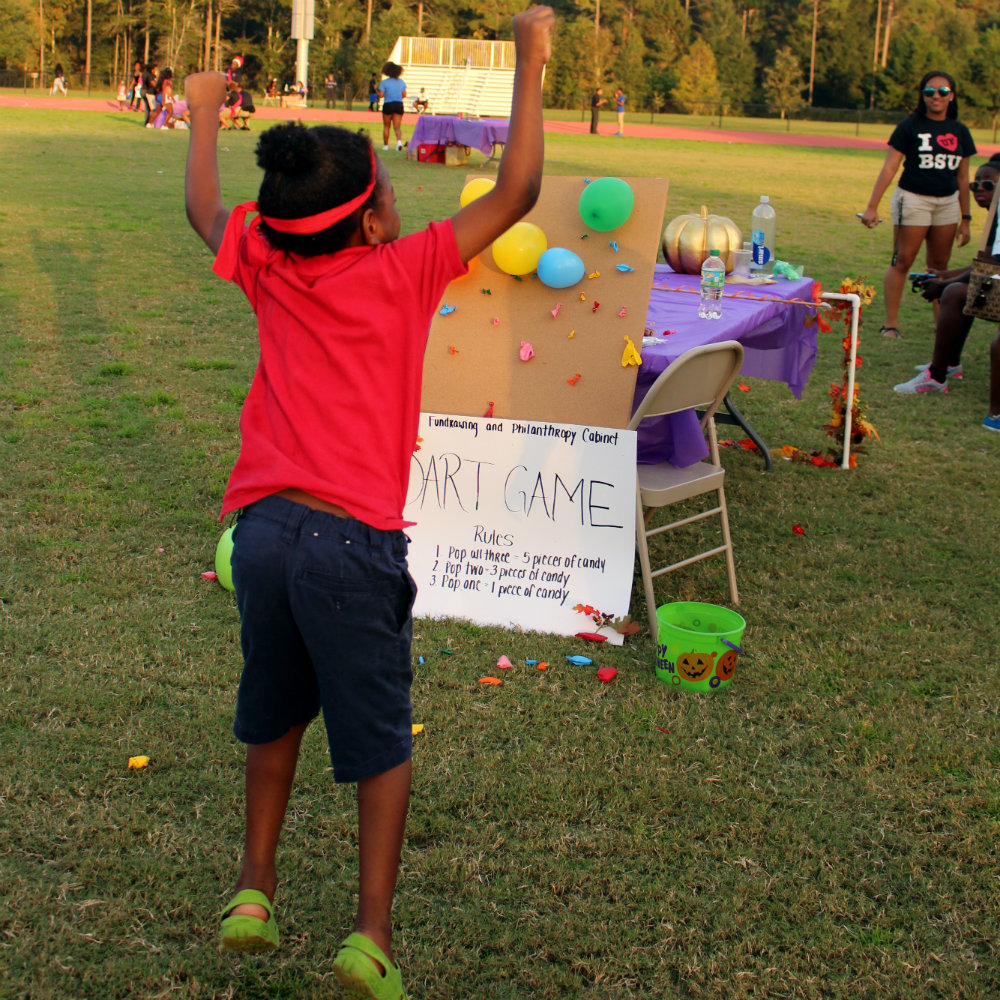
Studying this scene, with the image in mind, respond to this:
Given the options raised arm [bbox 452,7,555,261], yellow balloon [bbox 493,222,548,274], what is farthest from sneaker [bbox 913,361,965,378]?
raised arm [bbox 452,7,555,261]

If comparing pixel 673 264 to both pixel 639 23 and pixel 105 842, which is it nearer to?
pixel 105 842

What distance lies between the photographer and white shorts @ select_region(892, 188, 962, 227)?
26.6ft

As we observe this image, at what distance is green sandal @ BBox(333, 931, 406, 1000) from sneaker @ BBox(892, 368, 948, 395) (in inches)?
242

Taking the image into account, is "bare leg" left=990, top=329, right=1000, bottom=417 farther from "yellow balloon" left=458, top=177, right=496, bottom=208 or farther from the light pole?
the light pole

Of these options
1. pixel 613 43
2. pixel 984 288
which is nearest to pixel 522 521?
pixel 984 288

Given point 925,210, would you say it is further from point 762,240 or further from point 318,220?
point 318,220

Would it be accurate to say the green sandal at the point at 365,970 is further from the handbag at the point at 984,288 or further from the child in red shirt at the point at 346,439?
the handbag at the point at 984,288

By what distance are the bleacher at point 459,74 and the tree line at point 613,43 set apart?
16.2 metres

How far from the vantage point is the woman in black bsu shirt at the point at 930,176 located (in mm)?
7977

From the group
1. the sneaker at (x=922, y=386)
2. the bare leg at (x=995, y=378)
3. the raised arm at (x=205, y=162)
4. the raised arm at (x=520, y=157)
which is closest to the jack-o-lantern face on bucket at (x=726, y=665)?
the raised arm at (x=520, y=157)

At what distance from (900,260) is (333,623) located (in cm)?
755

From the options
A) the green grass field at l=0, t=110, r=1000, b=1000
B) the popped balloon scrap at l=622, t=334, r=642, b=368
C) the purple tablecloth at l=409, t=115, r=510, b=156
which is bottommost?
the green grass field at l=0, t=110, r=1000, b=1000

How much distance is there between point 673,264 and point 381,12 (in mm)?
62666

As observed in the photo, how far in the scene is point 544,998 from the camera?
2.24 m
